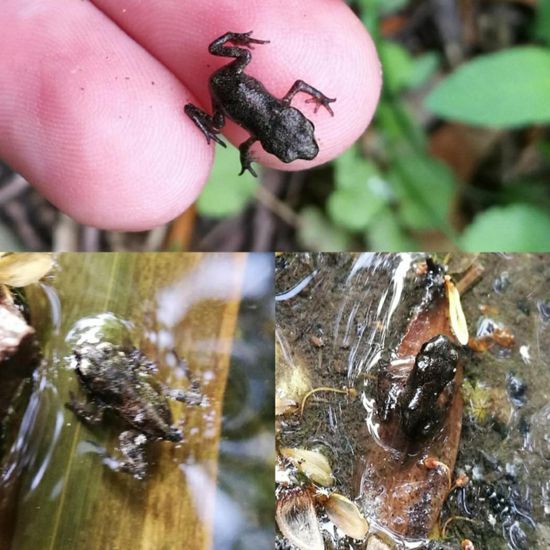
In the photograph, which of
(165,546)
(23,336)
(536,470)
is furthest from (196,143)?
(536,470)

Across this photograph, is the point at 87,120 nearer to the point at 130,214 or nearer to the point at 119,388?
the point at 130,214

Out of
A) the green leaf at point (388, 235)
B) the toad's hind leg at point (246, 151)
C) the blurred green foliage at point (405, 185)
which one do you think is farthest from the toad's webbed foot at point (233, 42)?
the green leaf at point (388, 235)

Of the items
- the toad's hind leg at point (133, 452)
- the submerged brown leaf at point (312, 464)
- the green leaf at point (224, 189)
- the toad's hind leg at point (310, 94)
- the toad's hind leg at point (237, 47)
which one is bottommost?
the green leaf at point (224, 189)

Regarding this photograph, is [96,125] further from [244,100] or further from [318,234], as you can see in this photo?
[318,234]

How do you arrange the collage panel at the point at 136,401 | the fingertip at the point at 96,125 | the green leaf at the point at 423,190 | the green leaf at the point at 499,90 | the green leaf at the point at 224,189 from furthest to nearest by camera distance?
the green leaf at the point at 423,190 → the green leaf at the point at 224,189 → the green leaf at the point at 499,90 → the fingertip at the point at 96,125 → the collage panel at the point at 136,401

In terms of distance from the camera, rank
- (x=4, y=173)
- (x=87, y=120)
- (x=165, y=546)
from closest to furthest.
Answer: (x=165, y=546), (x=87, y=120), (x=4, y=173)

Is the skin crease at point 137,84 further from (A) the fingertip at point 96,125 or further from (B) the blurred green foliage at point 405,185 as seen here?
(B) the blurred green foliage at point 405,185
